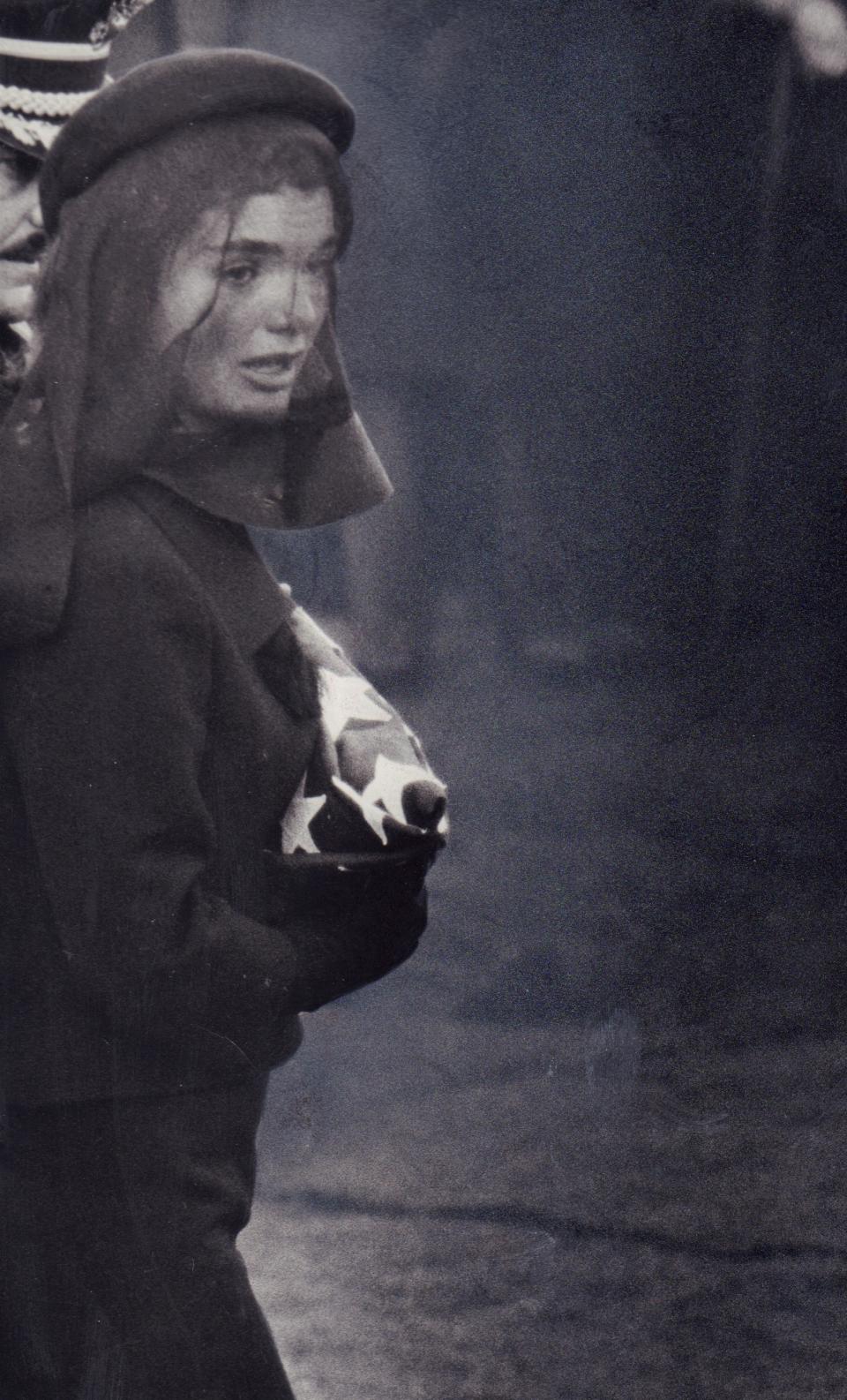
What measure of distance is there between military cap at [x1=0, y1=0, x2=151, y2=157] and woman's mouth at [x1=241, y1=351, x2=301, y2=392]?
41cm

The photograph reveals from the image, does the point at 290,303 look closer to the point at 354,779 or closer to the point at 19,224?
the point at 19,224

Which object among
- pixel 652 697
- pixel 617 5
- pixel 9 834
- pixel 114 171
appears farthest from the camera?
pixel 652 697

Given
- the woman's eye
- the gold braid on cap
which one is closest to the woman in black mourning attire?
the woman's eye

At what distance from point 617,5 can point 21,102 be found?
0.94 m

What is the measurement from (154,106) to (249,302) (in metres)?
0.29

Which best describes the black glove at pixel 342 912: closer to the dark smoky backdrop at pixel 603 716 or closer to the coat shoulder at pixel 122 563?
the dark smoky backdrop at pixel 603 716

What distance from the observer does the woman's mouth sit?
93.8 inches

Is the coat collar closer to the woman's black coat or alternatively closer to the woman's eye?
the woman's black coat

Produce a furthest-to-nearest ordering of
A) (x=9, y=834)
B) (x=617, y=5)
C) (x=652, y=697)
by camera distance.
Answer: (x=652, y=697) < (x=617, y=5) < (x=9, y=834)

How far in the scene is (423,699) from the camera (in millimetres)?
2754

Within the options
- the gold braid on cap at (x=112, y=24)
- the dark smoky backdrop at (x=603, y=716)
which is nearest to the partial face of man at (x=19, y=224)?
the gold braid on cap at (x=112, y=24)

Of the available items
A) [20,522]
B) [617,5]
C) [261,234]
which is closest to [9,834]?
[20,522]

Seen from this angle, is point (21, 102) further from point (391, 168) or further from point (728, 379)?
point (728, 379)

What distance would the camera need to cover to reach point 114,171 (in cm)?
227
